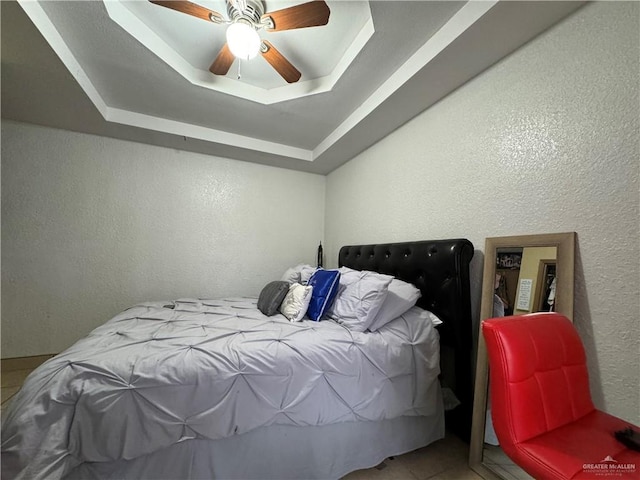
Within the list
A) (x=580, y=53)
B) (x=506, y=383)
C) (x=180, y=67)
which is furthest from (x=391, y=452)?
(x=180, y=67)

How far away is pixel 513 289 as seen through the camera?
1309 mm

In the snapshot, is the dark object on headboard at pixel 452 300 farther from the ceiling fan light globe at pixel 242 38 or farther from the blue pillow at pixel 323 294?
the ceiling fan light globe at pixel 242 38

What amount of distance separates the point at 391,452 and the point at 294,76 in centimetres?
236

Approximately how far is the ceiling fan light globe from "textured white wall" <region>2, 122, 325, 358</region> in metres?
1.82

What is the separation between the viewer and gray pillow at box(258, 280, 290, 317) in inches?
71.2

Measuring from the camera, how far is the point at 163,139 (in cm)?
254

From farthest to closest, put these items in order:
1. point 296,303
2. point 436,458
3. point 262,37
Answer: point 296,303
point 262,37
point 436,458

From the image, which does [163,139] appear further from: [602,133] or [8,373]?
[602,133]

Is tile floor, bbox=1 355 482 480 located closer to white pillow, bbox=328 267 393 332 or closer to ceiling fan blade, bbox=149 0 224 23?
white pillow, bbox=328 267 393 332

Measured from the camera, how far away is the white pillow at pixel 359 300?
4.75 feet

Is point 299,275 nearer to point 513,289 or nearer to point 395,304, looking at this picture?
point 395,304

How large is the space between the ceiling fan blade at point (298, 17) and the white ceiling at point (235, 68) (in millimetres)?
203

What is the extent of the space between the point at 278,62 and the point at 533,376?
2028mm

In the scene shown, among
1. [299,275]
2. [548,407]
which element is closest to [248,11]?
[299,275]
